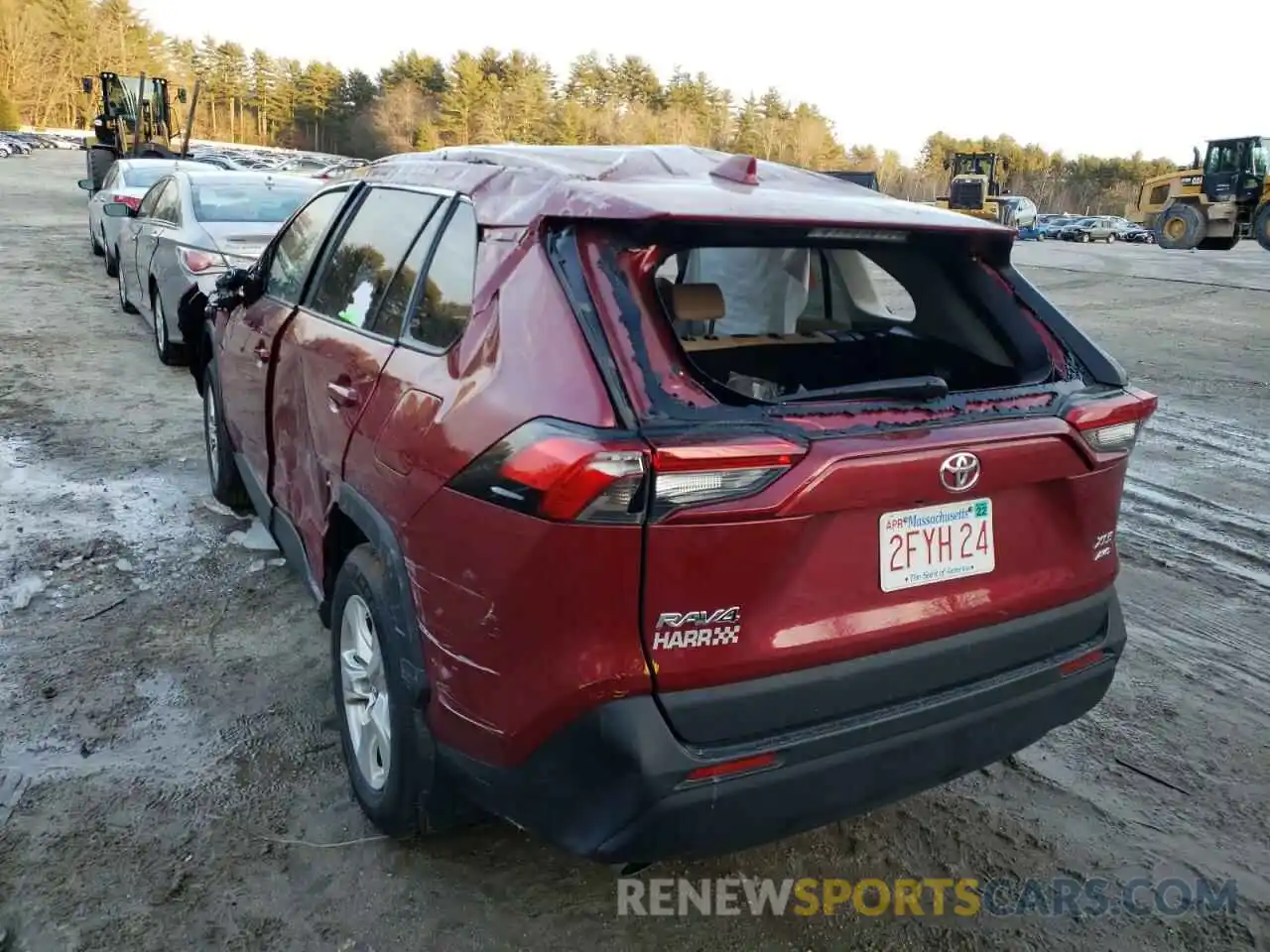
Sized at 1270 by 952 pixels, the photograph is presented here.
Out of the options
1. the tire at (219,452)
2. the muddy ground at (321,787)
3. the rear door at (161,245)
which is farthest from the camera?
the rear door at (161,245)

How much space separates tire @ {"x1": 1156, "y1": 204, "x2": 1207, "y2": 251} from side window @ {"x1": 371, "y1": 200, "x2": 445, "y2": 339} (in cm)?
3340

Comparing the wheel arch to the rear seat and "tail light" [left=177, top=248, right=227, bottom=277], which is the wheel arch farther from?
"tail light" [left=177, top=248, right=227, bottom=277]

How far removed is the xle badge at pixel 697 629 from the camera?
76.2 inches

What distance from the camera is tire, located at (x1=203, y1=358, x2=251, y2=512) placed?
15.7ft

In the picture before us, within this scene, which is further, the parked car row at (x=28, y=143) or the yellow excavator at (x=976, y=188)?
the parked car row at (x=28, y=143)

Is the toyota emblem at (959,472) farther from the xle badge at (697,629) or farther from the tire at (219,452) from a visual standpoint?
the tire at (219,452)

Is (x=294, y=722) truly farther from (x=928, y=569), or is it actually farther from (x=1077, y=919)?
(x=1077, y=919)

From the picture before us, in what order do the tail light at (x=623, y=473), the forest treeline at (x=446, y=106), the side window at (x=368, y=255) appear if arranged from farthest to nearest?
1. the forest treeline at (x=446, y=106)
2. the side window at (x=368, y=255)
3. the tail light at (x=623, y=473)

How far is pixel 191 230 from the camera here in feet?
25.3

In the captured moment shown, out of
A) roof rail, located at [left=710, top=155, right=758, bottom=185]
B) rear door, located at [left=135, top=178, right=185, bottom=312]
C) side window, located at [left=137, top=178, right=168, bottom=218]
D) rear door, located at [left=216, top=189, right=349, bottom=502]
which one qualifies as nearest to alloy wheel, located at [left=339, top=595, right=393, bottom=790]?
rear door, located at [left=216, top=189, right=349, bottom=502]

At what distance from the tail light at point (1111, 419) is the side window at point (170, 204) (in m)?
7.62

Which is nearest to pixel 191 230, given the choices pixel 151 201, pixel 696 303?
pixel 151 201

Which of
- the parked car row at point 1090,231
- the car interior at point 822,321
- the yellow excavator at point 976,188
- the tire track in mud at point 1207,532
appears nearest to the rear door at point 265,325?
the car interior at point 822,321

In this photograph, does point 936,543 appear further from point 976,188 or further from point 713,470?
point 976,188
